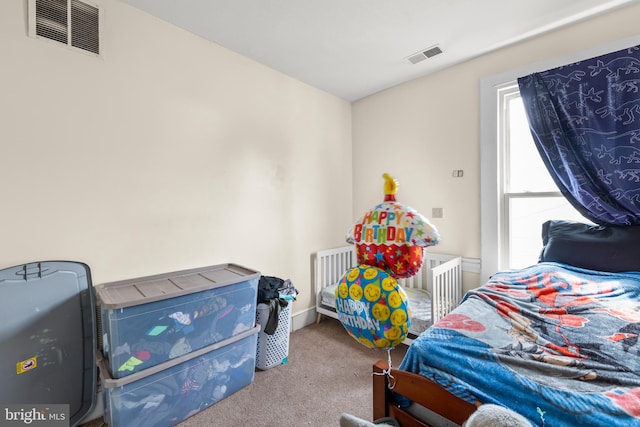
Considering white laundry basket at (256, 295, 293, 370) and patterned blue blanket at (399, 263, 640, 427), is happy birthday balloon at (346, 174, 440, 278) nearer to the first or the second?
patterned blue blanket at (399, 263, 640, 427)

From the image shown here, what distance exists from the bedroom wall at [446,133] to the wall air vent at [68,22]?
94.2 inches

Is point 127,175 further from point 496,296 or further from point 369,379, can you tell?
point 496,296

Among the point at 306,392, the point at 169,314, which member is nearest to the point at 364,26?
the point at 169,314

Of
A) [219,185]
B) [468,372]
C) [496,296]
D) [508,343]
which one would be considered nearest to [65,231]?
[219,185]

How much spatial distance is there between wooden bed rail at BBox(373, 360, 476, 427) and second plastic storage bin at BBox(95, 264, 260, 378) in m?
1.08

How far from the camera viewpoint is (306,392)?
5.98 ft

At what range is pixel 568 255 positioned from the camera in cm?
181

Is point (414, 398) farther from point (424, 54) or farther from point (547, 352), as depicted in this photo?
point (424, 54)

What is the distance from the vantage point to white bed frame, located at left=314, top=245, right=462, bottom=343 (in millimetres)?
2053

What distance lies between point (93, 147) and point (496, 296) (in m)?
2.41

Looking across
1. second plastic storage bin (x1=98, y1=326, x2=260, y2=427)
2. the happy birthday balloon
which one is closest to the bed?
the happy birthday balloon

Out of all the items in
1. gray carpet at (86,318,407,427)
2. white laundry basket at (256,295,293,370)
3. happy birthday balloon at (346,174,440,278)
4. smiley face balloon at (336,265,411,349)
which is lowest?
gray carpet at (86,318,407,427)

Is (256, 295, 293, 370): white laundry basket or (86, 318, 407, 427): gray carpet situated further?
(256, 295, 293, 370): white laundry basket

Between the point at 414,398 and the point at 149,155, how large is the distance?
1.99 metres
